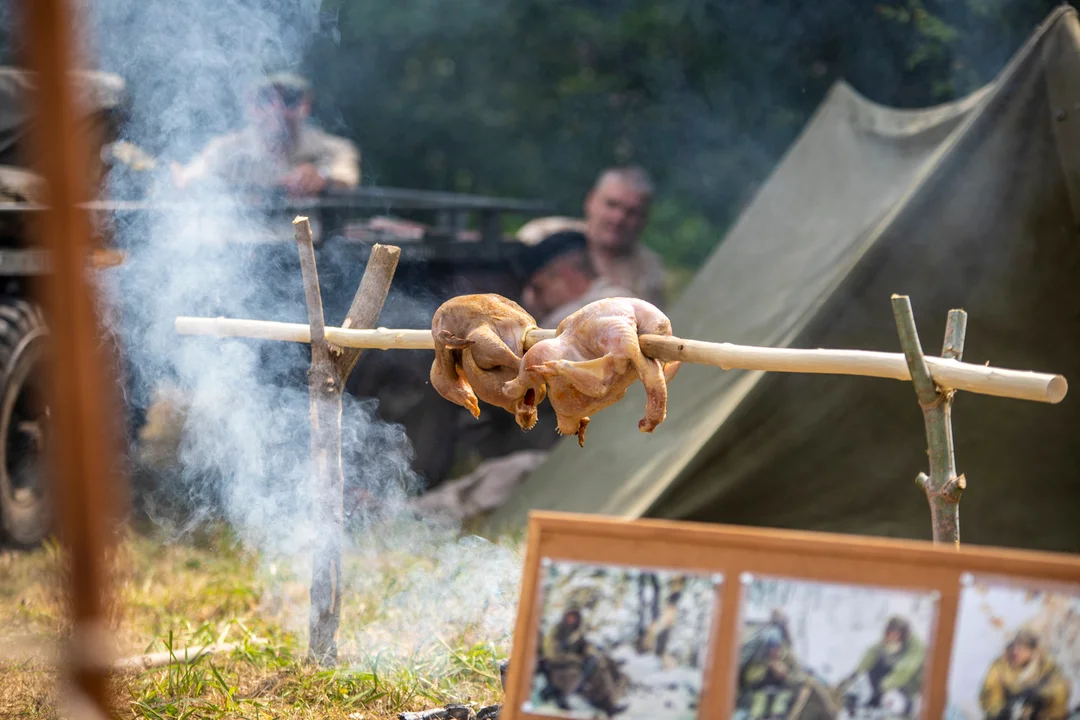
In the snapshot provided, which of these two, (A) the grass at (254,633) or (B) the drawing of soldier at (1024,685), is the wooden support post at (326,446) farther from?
(B) the drawing of soldier at (1024,685)

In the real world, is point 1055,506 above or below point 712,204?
below

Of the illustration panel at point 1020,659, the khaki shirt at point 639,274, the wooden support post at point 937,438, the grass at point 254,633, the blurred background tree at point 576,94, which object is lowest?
the grass at point 254,633

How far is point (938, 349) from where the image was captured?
3.91 meters

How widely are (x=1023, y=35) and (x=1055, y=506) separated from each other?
13.5 feet

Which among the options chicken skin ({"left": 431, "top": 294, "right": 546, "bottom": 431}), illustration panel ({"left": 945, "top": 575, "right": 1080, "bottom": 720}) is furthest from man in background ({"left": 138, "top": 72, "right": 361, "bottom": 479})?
illustration panel ({"left": 945, "top": 575, "right": 1080, "bottom": 720})

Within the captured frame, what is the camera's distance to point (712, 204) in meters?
11.1

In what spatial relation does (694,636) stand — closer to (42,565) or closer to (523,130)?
(42,565)

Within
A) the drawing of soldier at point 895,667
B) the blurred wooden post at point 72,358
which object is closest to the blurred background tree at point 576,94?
the drawing of soldier at point 895,667

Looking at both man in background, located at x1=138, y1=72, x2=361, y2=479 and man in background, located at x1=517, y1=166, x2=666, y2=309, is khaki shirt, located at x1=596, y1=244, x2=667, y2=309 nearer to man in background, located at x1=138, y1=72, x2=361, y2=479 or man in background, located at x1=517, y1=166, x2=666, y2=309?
man in background, located at x1=517, y1=166, x2=666, y2=309

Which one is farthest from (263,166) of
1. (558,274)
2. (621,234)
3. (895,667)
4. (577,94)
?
(577,94)

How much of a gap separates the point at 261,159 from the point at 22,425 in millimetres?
1869

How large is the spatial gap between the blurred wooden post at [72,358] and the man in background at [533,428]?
4.19 meters

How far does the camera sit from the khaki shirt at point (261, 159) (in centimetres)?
490

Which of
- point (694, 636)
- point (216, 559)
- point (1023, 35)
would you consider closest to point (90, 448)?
point (694, 636)
